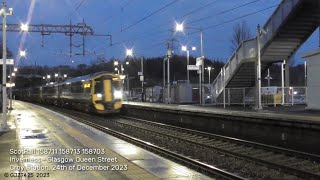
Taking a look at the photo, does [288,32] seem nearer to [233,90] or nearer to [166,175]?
[233,90]

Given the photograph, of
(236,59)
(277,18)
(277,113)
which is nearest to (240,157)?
(277,113)

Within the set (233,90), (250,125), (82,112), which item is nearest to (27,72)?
(82,112)

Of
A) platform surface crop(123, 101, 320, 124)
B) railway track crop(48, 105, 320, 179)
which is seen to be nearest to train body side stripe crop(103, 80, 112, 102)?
platform surface crop(123, 101, 320, 124)

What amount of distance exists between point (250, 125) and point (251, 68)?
1438 cm

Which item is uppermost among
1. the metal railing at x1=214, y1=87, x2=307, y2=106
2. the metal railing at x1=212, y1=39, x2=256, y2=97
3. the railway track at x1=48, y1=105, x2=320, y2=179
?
the metal railing at x1=212, y1=39, x2=256, y2=97

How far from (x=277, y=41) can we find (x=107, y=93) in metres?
13.5

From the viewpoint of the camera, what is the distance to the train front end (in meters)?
35.8

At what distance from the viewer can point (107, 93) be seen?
36.2m

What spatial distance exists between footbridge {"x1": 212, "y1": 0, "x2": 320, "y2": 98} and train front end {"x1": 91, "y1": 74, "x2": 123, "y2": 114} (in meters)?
8.42

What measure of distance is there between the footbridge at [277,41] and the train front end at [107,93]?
8423 millimetres

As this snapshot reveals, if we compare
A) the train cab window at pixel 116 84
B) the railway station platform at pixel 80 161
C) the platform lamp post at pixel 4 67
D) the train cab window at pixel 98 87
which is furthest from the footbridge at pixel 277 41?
the platform lamp post at pixel 4 67

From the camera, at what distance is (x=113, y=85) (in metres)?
36.6

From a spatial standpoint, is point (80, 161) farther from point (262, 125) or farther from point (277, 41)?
point (277, 41)

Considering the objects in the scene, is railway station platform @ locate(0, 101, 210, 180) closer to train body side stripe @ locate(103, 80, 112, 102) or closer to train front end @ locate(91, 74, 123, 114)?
train front end @ locate(91, 74, 123, 114)
